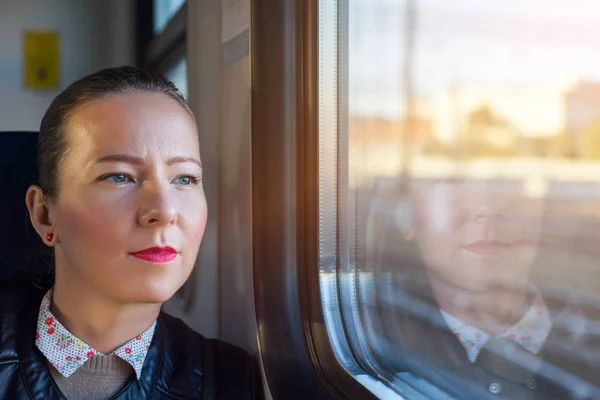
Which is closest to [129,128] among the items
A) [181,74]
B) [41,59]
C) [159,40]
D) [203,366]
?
[203,366]

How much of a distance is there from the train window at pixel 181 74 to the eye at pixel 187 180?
858 mm

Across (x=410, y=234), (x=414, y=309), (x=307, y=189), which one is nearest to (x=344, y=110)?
(x=307, y=189)

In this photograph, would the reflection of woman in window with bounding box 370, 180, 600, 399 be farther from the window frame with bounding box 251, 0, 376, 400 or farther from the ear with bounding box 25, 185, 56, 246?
the ear with bounding box 25, 185, 56, 246

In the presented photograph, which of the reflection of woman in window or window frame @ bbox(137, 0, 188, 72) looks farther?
window frame @ bbox(137, 0, 188, 72)

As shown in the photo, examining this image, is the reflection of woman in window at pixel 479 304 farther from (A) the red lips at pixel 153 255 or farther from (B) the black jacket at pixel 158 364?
(A) the red lips at pixel 153 255

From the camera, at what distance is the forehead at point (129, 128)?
1.30 metres

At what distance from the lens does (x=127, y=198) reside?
127 cm

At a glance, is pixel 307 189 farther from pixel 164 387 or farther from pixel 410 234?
pixel 164 387

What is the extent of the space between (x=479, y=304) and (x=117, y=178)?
0.71m

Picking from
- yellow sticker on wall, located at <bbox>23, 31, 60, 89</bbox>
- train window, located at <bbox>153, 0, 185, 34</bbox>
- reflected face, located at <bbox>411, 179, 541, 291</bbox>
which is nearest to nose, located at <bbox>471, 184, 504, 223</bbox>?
reflected face, located at <bbox>411, 179, 541, 291</bbox>

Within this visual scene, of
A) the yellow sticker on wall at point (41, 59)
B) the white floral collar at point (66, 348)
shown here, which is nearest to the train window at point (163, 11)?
the yellow sticker on wall at point (41, 59)

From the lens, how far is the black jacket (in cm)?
131

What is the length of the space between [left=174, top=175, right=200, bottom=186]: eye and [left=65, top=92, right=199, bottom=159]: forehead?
0.15 ft

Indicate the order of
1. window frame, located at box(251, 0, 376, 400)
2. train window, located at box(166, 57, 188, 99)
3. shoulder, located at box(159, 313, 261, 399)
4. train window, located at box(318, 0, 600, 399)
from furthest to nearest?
train window, located at box(166, 57, 188, 99) < window frame, located at box(251, 0, 376, 400) < shoulder, located at box(159, 313, 261, 399) < train window, located at box(318, 0, 600, 399)
